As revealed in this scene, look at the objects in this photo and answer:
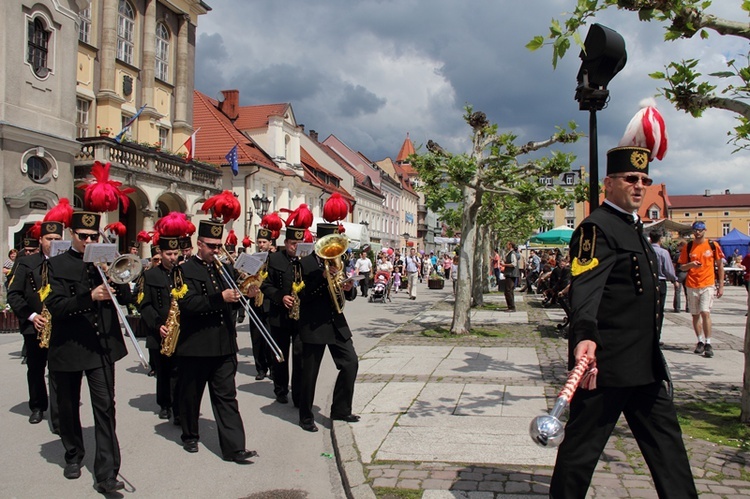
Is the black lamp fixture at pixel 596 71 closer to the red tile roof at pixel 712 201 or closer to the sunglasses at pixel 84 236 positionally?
the sunglasses at pixel 84 236

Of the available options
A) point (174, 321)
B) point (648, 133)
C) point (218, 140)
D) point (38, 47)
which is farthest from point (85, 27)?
point (648, 133)

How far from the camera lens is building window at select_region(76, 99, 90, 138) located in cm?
2597

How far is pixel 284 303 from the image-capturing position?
711 cm

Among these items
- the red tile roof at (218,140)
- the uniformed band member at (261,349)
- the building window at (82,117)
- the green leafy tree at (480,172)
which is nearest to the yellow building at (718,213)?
the red tile roof at (218,140)

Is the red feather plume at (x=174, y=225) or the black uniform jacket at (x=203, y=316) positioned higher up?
the red feather plume at (x=174, y=225)

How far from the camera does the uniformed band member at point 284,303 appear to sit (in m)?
7.21

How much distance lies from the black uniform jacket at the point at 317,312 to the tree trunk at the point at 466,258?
6.62 m

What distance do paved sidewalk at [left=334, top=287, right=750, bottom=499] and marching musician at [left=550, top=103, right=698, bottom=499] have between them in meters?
1.08

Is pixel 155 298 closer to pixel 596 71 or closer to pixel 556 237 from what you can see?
pixel 596 71

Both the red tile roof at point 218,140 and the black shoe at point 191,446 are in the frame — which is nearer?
the black shoe at point 191,446

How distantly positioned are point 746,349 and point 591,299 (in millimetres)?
3555

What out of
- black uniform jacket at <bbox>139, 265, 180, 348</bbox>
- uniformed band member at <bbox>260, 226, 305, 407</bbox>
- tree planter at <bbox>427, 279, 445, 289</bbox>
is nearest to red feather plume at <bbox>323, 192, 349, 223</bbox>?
uniformed band member at <bbox>260, 226, 305, 407</bbox>

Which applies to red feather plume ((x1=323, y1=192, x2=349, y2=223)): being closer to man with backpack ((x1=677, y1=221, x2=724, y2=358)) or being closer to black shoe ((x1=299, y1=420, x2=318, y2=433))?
black shoe ((x1=299, y1=420, x2=318, y2=433))

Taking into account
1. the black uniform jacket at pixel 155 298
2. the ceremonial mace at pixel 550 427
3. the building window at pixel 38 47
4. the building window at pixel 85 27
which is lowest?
the ceremonial mace at pixel 550 427
